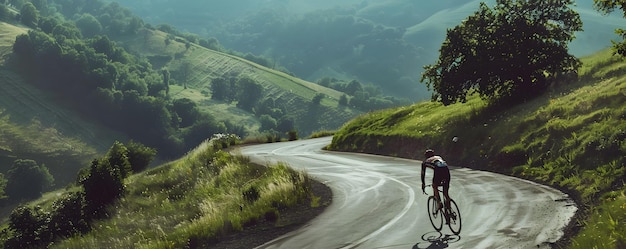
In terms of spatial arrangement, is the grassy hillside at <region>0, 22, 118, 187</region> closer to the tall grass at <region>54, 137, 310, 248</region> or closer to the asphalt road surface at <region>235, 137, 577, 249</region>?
the tall grass at <region>54, 137, 310, 248</region>

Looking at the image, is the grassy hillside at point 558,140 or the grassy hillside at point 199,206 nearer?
the grassy hillside at point 558,140

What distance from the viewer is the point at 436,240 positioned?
12656 mm

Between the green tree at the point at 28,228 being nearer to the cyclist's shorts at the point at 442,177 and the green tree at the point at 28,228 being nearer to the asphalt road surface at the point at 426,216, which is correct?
the asphalt road surface at the point at 426,216

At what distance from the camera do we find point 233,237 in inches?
609

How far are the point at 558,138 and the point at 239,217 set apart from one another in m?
15.1

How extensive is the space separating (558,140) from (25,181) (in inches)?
5825

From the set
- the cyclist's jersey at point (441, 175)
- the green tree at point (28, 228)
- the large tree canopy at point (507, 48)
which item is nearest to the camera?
the cyclist's jersey at point (441, 175)

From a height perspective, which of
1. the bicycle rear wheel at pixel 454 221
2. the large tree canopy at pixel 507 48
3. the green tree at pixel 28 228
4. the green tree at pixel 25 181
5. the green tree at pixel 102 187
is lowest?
the green tree at pixel 25 181

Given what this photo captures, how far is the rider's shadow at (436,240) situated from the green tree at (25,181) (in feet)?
490

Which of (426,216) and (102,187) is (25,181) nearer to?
(102,187)

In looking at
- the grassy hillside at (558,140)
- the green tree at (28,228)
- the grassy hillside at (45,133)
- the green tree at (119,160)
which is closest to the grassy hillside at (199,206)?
the green tree at (28,228)

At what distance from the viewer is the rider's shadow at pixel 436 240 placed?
12.1 meters

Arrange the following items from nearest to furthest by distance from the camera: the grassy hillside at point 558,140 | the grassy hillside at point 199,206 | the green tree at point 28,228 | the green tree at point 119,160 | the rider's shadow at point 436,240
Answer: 1. the rider's shadow at point 436,240
2. the grassy hillside at point 558,140
3. the grassy hillside at point 199,206
4. the green tree at point 28,228
5. the green tree at point 119,160

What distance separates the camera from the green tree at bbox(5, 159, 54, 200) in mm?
141250
